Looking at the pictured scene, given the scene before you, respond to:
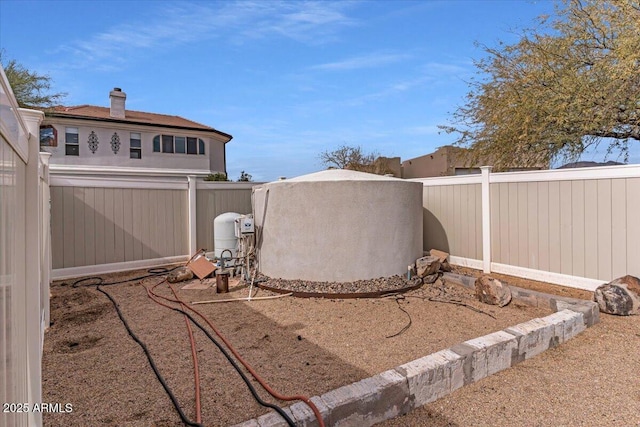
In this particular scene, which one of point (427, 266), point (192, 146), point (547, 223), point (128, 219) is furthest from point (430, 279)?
point (192, 146)

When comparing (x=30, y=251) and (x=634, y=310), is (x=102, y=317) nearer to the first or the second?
(x=30, y=251)

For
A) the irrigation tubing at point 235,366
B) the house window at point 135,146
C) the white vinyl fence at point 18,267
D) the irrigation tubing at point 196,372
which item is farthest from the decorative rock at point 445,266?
the house window at point 135,146

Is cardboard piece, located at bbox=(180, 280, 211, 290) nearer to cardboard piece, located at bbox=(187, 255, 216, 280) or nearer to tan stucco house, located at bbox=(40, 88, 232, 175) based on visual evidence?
cardboard piece, located at bbox=(187, 255, 216, 280)

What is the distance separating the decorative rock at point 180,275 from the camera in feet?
21.5

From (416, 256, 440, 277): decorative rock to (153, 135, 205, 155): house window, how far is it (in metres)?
15.1

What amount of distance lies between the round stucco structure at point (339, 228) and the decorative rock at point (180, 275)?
1756mm

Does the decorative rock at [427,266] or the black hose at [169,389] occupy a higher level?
the decorative rock at [427,266]

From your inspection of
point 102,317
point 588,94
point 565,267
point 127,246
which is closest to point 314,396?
point 102,317

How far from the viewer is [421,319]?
446cm

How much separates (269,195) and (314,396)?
13.4ft

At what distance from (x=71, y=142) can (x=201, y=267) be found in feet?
42.2

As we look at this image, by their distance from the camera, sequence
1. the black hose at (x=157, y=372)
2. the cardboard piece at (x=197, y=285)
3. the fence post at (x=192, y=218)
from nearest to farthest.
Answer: the black hose at (x=157, y=372) → the cardboard piece at (x=197, y=285) → the fence post at (x=192, y=218)

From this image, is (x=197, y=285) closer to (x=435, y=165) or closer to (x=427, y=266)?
(x=427, y=266)

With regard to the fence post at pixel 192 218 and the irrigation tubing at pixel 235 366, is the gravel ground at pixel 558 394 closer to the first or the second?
the irrigation tubing at pixel 235 366
